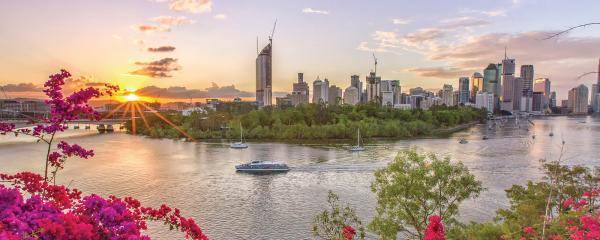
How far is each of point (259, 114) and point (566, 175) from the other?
6769 centimetres

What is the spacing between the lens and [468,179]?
15469mm

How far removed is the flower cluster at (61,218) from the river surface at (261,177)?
883 cm

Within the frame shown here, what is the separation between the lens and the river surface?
856 inches

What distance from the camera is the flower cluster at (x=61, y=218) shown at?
355 centimetres

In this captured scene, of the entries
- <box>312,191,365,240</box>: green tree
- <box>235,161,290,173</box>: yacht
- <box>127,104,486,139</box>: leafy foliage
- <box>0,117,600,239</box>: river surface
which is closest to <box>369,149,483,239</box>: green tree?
<box>312,191,365,240</box>: green tree

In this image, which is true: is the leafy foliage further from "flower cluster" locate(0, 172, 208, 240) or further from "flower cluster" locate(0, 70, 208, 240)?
"flower cluster" locate(0, 172, 208, 240)

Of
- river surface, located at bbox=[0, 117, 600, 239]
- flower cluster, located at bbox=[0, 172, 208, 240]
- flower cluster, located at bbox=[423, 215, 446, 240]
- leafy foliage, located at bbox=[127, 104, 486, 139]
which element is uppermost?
flower cluster, located at bbox=[0, 172, 208, 240]

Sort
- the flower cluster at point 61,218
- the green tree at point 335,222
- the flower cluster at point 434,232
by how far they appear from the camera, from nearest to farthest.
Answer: the flower cluster at point 61,218
the flower cluster at point 434,232
the green tree at point 335,222

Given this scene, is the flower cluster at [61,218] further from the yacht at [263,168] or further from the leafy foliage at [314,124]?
the leafy foliage at [314,124]

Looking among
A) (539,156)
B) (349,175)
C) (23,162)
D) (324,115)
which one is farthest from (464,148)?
(23,162)

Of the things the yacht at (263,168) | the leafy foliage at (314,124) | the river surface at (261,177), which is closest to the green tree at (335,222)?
the river surface at (261,177)

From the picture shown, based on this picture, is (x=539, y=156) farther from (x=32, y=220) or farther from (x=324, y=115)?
(x=32, y=220)

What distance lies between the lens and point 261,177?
3319 centimetres

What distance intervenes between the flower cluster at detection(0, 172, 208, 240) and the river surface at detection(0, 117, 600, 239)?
8.83 m
